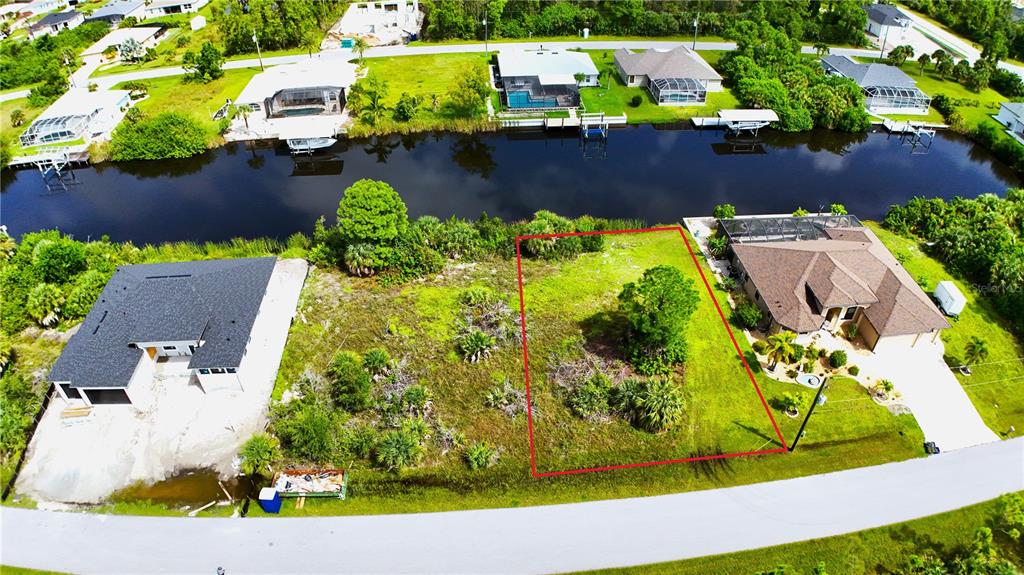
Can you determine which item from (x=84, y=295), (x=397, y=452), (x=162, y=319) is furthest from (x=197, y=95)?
(x=397, y=452)

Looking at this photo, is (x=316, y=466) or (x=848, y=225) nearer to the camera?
(x=316, y=466)

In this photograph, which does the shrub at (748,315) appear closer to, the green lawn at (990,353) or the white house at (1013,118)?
the green lawn at (990,353)

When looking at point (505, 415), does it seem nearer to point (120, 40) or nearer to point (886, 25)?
point (120, 40)

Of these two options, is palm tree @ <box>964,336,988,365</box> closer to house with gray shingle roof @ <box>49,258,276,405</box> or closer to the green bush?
house with gray shingle roof @ <box>49,258,276,405</box>

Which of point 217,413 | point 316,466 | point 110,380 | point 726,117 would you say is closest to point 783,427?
point 316,466

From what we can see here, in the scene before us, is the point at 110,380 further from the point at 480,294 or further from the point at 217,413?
the point at 480,294

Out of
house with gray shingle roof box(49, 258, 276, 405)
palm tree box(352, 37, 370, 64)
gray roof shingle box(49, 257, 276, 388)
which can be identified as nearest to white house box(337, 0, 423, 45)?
palm tree box(352, 37, 370, 64)
